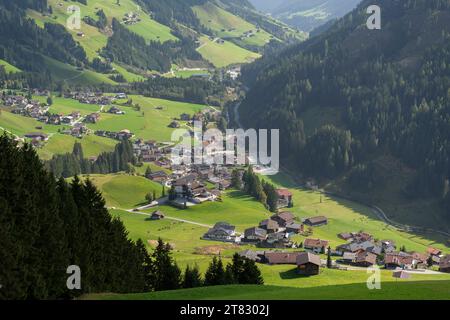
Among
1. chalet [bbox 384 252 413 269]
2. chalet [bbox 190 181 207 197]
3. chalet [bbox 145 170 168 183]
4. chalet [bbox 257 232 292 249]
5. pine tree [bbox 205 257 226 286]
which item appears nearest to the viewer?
pine tree [bbox 205 257 226 286]

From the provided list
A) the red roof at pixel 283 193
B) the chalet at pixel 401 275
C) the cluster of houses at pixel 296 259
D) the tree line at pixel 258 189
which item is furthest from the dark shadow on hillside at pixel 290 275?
the red roof at pixel 283 193

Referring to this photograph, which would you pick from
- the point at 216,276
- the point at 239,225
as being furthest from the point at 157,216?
the point at 216,276

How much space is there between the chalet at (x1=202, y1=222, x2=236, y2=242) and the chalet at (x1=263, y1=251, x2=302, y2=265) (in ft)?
64.5

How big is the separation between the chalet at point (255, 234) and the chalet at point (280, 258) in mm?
20820

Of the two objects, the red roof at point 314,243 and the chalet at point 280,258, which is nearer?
the chalet at point 280,258

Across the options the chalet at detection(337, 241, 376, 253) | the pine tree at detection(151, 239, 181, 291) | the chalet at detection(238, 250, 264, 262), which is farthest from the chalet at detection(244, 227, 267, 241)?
the pine tree at detection(151, 239, 181, 291)

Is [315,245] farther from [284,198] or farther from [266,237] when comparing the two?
[284,198]

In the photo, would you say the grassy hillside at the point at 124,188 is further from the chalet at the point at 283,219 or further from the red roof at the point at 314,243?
the red roof at the point at 314,243

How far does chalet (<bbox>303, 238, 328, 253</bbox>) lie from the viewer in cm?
12912

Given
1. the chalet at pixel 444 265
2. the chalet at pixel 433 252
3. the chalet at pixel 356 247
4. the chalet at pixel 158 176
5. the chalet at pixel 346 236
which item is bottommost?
the chalet at pixel 433 252

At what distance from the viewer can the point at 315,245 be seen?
130750 millimetres

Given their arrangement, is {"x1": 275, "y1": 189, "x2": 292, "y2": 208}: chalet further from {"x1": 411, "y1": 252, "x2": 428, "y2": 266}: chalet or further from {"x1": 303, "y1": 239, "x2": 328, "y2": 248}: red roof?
{"x1": 411, "y1": 252, "x2": 428, "y2": 266}: chalet

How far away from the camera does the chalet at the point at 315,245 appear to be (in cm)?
12912

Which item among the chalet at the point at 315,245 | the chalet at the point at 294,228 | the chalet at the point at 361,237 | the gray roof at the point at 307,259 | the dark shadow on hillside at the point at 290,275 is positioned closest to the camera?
the dark shadow on hillside at the point at 290,275
